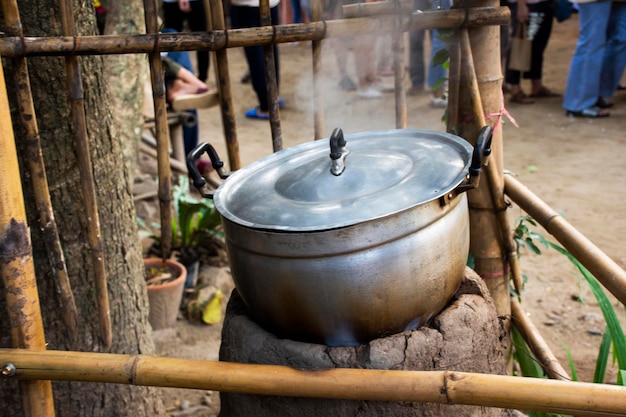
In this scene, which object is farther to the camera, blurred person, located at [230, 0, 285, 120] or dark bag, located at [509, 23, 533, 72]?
dark bag, located at [509, 23, 533, 72]

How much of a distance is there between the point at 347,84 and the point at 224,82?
5.94 m

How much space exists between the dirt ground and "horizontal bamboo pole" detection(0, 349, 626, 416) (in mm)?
1432

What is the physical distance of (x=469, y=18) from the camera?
81.4 inches

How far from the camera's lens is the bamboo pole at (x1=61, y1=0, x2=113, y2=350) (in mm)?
1871

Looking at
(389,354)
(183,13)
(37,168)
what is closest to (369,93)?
(183,13)

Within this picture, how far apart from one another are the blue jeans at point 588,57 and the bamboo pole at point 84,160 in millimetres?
5347

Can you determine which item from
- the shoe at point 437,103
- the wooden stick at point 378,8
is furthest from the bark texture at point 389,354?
the shoe at point 437,103

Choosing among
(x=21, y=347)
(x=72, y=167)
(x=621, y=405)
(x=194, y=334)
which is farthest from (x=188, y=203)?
(x=621, y=405)

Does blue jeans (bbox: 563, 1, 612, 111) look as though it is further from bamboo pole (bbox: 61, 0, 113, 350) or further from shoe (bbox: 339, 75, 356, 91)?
bamboo pole (bbox: 61, 0, 113, 350)

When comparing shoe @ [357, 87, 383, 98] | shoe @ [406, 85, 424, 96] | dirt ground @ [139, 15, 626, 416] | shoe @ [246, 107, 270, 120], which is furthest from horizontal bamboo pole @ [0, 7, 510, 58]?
shoe @ [406, 85, 424, 96]

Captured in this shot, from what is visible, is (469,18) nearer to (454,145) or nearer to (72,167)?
(454,145)

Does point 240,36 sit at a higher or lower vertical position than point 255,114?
higher

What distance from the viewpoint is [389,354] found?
5.04ft

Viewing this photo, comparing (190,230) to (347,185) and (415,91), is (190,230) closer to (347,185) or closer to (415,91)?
(347,185)
